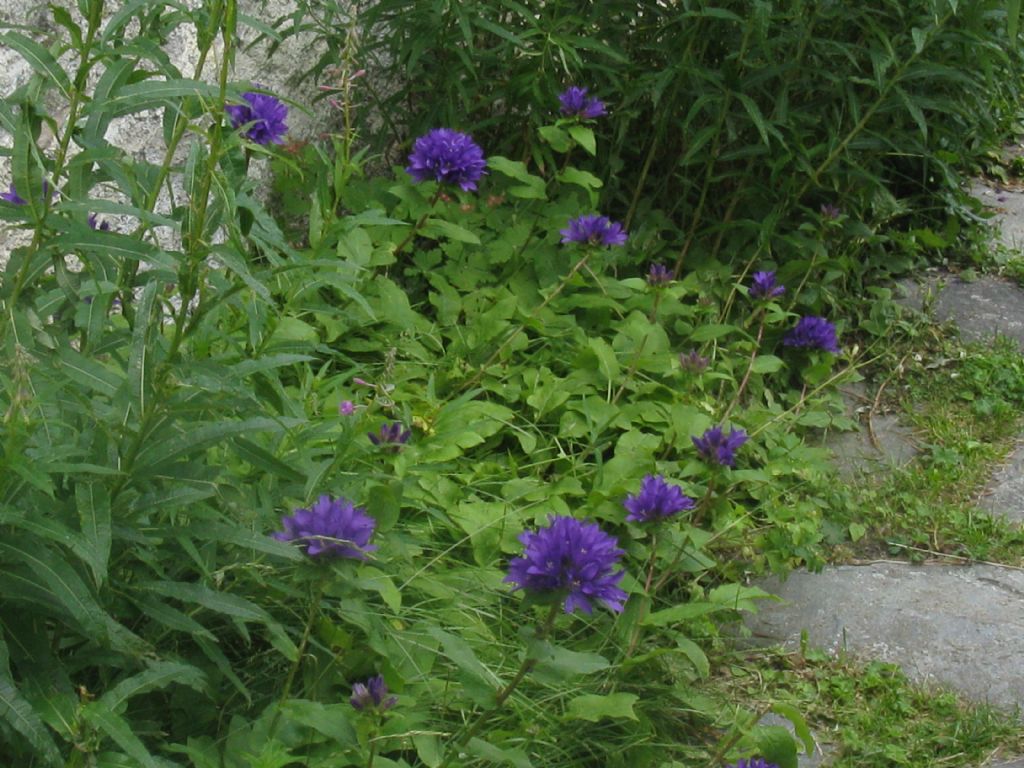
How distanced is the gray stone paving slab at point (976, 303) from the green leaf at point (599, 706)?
8.44 feet

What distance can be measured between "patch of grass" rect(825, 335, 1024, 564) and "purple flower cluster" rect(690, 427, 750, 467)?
0.70 metres

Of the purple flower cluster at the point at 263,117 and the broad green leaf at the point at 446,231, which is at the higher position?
the purple flower cluster at the point at 263,117

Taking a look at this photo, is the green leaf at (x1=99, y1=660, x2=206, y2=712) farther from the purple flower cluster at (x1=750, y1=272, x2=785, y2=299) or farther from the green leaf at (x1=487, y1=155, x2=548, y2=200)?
the purple flower cluster at (x1=750, y1=272, x2=785, y2=299)

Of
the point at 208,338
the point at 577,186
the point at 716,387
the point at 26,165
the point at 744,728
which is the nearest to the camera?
the point at 26,165

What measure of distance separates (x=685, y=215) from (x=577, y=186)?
46 cm

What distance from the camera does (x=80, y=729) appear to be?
2012 millimetres

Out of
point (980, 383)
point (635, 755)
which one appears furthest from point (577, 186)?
point (635, 755)

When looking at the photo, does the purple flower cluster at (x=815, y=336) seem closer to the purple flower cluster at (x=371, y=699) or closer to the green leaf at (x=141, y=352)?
the purple flower cluster at (x=371, y=699)

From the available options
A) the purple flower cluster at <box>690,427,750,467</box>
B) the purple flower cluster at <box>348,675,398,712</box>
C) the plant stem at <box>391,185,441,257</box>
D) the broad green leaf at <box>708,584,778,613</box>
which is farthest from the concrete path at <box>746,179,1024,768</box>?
the plant stem at <box>391,185,441,257</box>

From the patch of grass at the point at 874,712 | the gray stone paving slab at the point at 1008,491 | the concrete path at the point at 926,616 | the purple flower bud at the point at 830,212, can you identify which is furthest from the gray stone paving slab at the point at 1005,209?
the patch of grass at the point at 874,712

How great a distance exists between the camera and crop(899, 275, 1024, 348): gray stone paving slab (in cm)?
459

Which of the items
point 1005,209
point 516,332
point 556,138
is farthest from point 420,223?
point 1005,209

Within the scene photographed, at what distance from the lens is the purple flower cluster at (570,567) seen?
2.09 meters

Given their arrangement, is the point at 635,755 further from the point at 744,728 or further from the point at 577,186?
the point at 577,186
